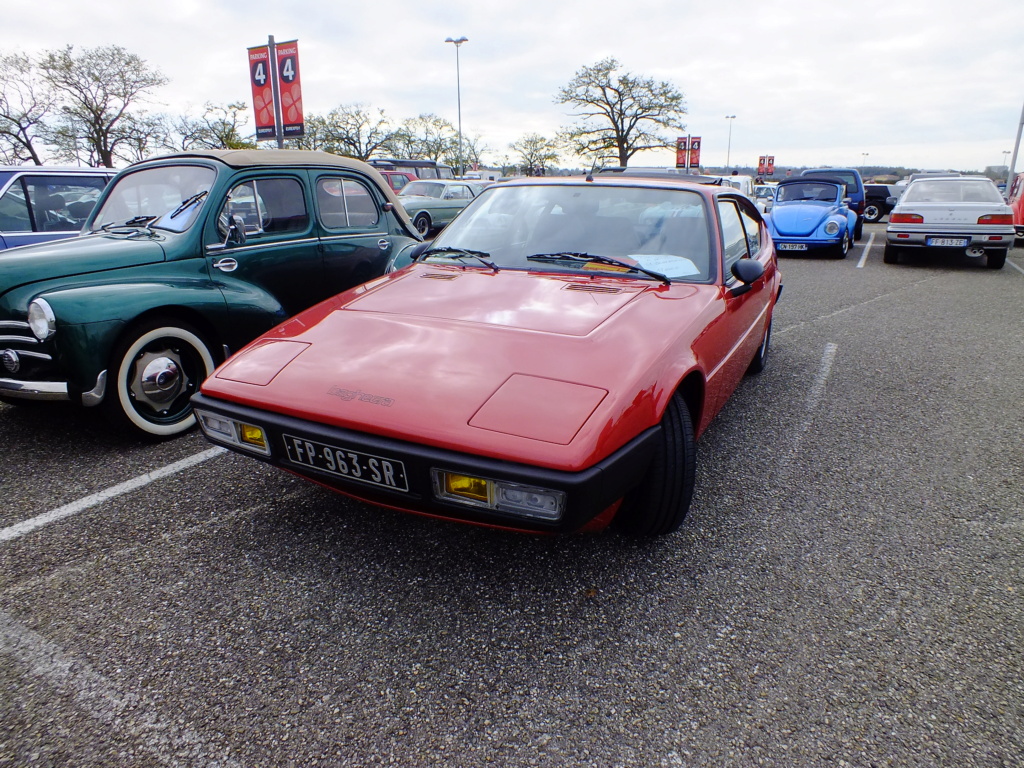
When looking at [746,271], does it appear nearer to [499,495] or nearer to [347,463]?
[499,495]

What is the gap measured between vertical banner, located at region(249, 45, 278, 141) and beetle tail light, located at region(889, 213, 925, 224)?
43.8ft

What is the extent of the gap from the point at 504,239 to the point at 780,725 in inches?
94.8

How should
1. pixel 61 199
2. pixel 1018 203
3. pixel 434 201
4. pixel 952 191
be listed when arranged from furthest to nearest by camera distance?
pixel 434 201, pixel 1018 203, pixel 952 191, pixel 61 199

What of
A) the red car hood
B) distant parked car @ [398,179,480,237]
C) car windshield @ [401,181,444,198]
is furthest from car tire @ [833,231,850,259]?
the red car hood

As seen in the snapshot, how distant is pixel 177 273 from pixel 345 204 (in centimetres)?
149

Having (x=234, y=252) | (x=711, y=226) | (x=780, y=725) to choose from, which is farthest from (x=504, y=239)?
(x=780, y=725)

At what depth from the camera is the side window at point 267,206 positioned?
160 inches

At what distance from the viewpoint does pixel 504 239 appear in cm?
326

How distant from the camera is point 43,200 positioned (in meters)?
5.99

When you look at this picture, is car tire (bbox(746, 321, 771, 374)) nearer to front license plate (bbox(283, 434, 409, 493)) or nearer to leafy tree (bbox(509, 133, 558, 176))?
front license plate (bbox(283, 434, 409, 493))

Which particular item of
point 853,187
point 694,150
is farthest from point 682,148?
point 853,187

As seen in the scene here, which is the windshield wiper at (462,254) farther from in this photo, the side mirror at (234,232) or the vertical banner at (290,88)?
the vertical banner at (290,88)

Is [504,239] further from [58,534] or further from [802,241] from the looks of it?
[802,241]

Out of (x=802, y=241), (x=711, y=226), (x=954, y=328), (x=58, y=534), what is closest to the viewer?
(x=58, y=534)
